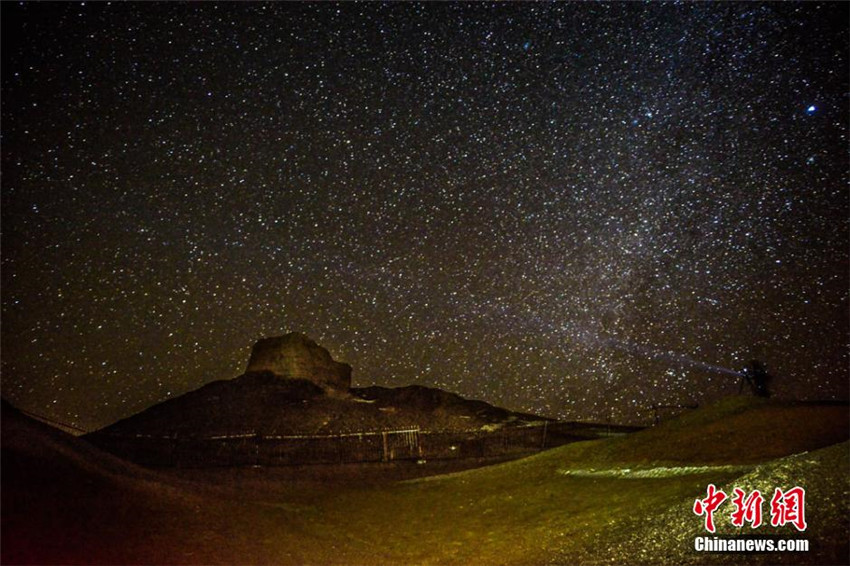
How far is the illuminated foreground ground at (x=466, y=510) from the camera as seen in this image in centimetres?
741

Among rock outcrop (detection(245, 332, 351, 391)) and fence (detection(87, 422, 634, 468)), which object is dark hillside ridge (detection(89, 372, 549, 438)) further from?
fence (detection(87, 422, 634, 468))

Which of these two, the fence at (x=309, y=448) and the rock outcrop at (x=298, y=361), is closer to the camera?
the fence at (x=309, y=448)

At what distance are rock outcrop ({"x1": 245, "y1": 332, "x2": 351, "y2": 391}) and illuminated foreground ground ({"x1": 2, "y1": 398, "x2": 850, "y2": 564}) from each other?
67136mm

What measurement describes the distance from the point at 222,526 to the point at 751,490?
8387 millimetres

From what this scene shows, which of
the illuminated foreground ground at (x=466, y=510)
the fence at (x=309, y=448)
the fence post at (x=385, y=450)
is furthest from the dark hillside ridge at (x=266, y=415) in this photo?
the illuminated foreground ground at (x=466, y=510)

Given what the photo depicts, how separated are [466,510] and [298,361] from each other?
241ft

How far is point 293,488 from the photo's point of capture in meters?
17.9

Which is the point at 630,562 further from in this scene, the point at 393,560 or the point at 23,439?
the point at 23,439

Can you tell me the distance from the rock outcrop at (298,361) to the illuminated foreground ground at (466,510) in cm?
6714

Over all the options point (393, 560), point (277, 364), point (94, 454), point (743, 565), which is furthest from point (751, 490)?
point (277, 364)

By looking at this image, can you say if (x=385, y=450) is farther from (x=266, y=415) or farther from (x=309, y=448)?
(x=266, y=415)

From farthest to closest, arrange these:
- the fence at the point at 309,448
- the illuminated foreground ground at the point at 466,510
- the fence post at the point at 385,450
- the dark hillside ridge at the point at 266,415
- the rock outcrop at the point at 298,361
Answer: the rock outcrop at the point at 298,361 → the dark hillside ridge at the point at 266,415 → the fence post at the point at 385,450 → the fence at the point at 309,448 → the illuminated foreground ground at the point at 466,510

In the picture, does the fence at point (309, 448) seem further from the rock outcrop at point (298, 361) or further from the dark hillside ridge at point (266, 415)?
the rock outcrop at point (298, 361)

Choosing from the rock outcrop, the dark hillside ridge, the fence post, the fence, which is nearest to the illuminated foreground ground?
the fence post
